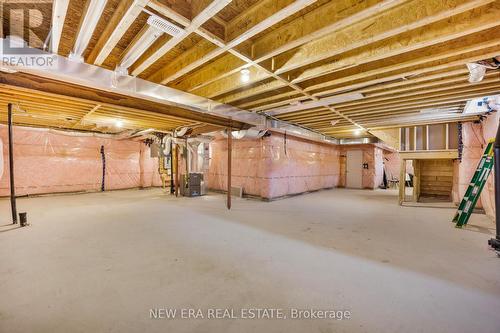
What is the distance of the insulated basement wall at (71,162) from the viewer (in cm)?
591

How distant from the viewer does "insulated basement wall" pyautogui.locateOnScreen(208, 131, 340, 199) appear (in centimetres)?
589

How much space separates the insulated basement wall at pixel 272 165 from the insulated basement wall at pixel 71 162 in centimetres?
302

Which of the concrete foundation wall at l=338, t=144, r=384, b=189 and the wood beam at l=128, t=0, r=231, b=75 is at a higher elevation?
the wood beam at l=128, t=0, r=231, b=75

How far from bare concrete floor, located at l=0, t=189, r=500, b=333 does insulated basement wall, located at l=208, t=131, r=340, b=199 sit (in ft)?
7.94

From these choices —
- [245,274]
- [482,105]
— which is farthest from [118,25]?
[482,105]

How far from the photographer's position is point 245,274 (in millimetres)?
1974

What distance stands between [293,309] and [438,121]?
5842 millimetres

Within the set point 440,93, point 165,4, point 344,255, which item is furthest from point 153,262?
point 440,93

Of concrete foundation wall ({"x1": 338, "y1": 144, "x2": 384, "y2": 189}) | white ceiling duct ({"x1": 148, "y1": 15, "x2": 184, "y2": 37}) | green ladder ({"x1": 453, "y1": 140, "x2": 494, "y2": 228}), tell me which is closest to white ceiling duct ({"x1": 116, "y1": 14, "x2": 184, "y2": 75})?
white ceiling duct ({"x1": 148, "y1": 15, "x2": 184, "y2": 37})

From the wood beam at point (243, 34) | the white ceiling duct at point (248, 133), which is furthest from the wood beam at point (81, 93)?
the white ceiling duct at point (248, 133)

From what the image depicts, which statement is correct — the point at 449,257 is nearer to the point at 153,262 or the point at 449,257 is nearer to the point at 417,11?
the point at 417,11

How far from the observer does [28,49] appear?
2090 mm

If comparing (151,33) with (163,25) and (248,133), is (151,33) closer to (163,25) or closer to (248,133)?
(163,25)

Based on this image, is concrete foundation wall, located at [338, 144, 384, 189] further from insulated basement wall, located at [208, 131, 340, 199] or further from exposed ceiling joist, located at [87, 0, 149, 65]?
exposed ceiling joist, located at [87, 0, 149, 65]
